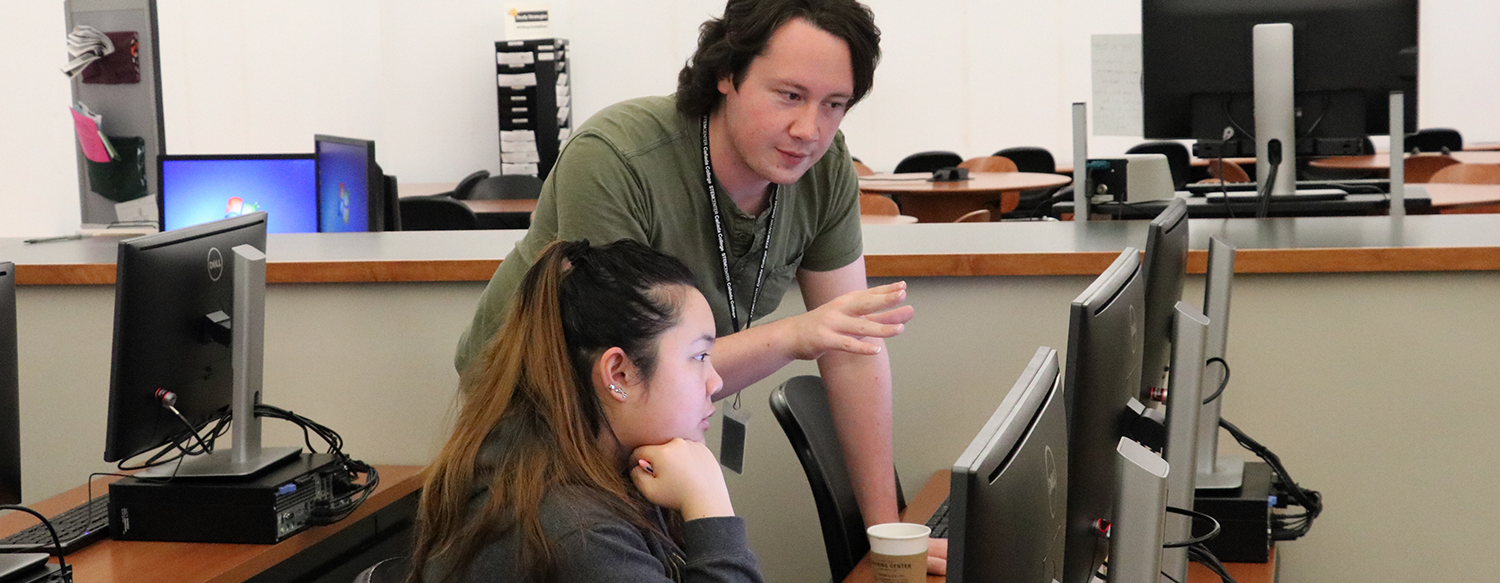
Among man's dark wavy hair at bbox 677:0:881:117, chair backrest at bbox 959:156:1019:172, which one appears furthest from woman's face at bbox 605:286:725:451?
chair backrest at bbox 959:156:1019:172

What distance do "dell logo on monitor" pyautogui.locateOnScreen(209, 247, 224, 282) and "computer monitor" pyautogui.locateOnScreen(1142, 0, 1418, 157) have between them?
2.19m

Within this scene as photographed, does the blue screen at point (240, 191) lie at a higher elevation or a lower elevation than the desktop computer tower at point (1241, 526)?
higher

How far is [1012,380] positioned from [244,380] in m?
1.25

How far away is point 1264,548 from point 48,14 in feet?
20.7

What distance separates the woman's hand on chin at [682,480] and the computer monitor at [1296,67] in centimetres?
216

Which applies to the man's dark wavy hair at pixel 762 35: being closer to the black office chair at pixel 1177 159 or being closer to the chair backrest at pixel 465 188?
the black office chair at pixel 1177 159

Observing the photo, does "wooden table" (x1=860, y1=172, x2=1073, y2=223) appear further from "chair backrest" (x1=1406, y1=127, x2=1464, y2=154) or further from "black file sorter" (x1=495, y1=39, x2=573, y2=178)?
"black file sorter" (x1=495, y1=39, x2=573, y2=178)

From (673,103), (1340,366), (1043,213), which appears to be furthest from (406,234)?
(1043,213)

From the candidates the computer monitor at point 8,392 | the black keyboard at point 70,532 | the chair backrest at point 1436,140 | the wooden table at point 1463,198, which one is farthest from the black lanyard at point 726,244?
the chair backrest at point 1436,140

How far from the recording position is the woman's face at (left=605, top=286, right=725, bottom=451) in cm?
137

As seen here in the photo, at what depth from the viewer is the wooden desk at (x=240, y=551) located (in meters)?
1.75

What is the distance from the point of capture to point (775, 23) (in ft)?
5.17

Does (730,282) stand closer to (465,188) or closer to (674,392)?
(674,392)

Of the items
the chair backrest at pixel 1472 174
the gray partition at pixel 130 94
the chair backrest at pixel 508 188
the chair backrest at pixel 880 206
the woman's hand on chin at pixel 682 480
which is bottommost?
the woman's hand on chin at pixel 682 480
